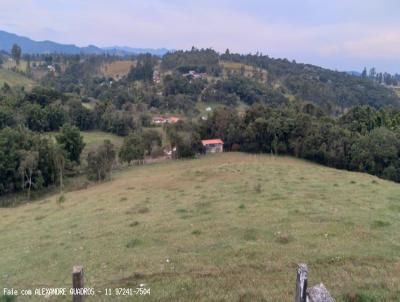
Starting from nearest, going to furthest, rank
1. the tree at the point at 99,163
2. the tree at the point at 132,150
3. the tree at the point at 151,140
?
the tree at the point at 99,163 → the tree at the point at 132,150 → the tree at the point at 151,140

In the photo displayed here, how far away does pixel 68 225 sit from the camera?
23391mm

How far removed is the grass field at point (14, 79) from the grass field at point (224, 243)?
15775 cm

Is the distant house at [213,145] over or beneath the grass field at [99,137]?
over

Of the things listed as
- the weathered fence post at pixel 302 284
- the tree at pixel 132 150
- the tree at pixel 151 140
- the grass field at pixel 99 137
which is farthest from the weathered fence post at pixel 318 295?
the grass field at pixel 99 137

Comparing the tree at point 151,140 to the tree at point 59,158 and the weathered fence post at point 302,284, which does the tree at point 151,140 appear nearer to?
the tree at point 59,158

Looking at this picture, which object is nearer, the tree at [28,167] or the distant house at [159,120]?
the tree at [28,167]

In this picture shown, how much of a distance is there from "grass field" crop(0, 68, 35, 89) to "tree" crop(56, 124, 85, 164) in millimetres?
116431

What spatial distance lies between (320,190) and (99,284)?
19.3 m

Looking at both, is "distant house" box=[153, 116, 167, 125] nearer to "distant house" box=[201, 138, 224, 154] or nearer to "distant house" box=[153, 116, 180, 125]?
"distant house" box=[153, 116, 180, 125]

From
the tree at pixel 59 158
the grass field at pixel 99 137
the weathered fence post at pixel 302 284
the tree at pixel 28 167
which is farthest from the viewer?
the grass field at pixel 99 137

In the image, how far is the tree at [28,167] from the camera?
5259 cm

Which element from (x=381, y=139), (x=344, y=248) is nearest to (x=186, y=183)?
(x=344, y=248)

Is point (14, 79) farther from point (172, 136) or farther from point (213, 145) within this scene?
point (213, 145)

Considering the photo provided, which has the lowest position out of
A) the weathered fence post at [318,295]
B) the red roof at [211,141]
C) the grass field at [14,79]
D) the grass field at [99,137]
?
the grass field at [99,137]
